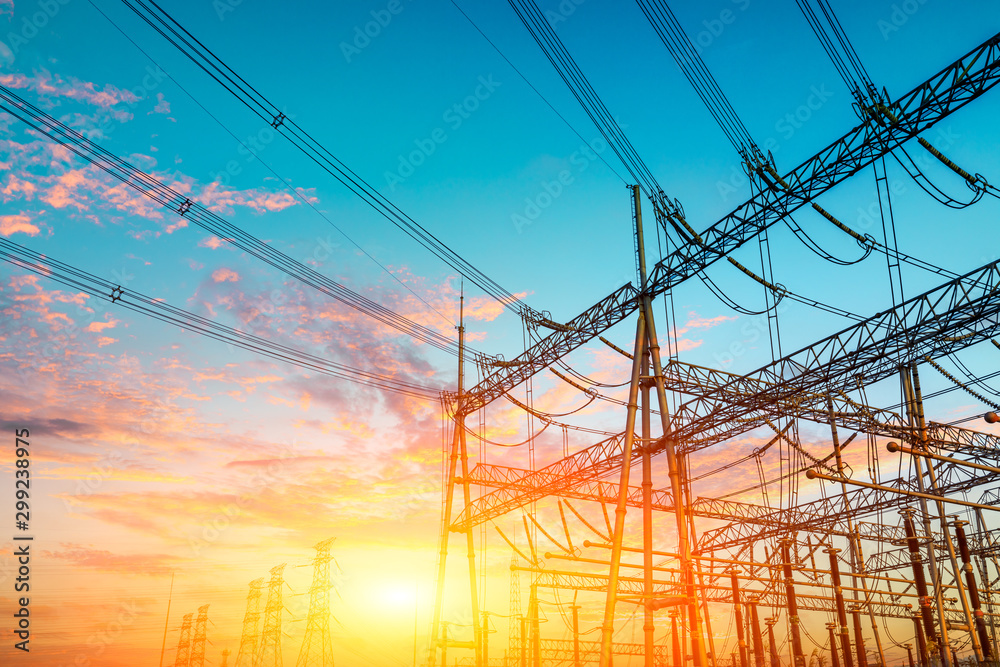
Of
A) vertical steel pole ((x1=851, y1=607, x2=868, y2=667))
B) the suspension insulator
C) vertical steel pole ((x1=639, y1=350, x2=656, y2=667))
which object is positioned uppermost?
the suspension insulator

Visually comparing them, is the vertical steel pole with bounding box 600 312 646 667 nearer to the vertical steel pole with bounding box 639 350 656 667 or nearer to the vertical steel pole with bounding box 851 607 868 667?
the vertical steel pole with bounding box 639 350 656 667

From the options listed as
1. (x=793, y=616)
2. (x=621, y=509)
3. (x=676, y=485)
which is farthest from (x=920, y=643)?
(x=621, y=509)

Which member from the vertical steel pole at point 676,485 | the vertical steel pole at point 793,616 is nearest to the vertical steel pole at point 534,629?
the vertical steel pole at point 793,616

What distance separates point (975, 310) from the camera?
1559 cm

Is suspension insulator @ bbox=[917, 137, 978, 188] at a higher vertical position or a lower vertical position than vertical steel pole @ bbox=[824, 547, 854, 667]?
higher

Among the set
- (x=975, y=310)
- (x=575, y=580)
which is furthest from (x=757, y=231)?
(x=575, y=580)

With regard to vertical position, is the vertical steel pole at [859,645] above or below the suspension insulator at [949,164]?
below

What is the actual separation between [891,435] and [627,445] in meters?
10.9

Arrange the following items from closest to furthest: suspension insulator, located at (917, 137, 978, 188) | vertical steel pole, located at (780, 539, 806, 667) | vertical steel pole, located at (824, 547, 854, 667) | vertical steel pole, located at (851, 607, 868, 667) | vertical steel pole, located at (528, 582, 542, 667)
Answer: suspension insulator, located at (917, 137, 978, 188) < vertical steel pole, located at (780, 539, 806, 667) < vertical steel pole, located at (824, 547, 854, 667) < vertical steel pole, located at (851, 607, 868, 667) < vertical steel pole, located at (528, 582, 542, 667)

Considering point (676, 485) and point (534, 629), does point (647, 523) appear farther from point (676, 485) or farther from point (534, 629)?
point (534, 629)

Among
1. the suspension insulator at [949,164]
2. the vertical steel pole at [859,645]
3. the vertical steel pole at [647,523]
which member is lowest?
the vertical steel pole at [859,645]

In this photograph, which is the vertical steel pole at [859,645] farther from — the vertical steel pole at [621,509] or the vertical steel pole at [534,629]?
the vertical steel pole at [621,509]

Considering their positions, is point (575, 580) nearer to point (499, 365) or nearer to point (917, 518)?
point (499, 365)

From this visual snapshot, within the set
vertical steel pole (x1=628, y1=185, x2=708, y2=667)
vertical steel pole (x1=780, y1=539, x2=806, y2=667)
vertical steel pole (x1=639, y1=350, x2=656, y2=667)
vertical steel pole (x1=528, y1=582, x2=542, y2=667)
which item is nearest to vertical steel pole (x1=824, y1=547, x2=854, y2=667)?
vertical steel pole (x1=780, y1=539, x2=806, y2=667)
